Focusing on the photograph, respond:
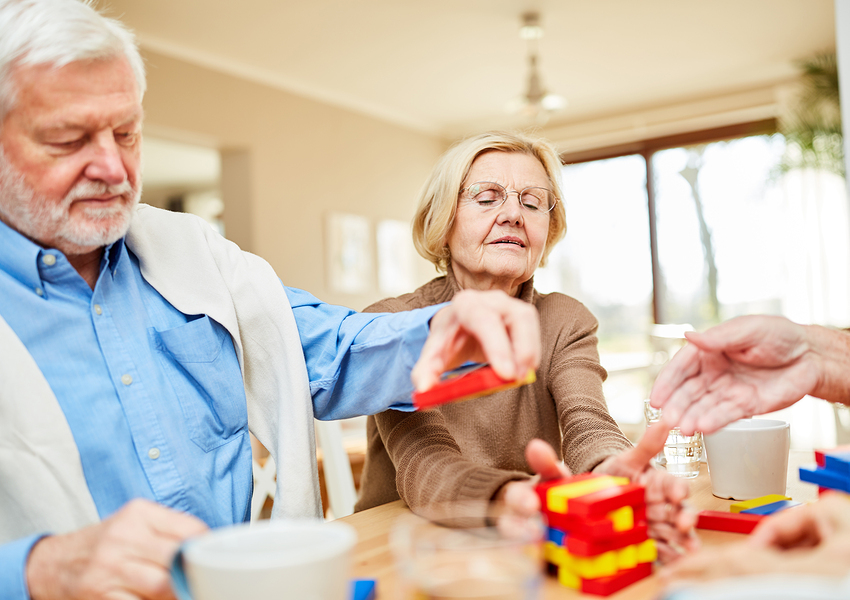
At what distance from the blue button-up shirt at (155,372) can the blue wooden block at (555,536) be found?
1.32 ft

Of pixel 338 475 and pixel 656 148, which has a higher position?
pixel 656 148

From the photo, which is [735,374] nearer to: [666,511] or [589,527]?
[666,511]

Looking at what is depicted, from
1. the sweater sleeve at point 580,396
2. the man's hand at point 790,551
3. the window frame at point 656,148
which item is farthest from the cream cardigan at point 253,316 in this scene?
the window frame at point 656,148

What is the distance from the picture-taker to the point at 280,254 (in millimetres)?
4871

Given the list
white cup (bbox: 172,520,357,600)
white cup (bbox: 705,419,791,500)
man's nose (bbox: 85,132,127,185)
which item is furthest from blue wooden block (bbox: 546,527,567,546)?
man's nose (bbox: 85,132,127,185)

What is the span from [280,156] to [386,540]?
4.46 meters

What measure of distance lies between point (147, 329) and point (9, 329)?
0.20 m

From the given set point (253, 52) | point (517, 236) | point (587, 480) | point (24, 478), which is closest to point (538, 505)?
point (587, 480)

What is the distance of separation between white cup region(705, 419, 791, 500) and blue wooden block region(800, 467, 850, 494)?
21cm

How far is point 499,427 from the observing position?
127 cm

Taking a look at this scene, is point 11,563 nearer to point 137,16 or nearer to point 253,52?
point 137,16

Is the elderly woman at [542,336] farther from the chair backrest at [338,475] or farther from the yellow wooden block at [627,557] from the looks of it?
the chair backrest at [338,475]

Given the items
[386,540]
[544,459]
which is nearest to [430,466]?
[386,540]

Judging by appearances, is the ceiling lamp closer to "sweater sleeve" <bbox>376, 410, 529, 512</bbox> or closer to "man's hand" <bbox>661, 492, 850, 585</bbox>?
"sweater sleeve" <bbox>376, 410, 529, 512</bbox>
